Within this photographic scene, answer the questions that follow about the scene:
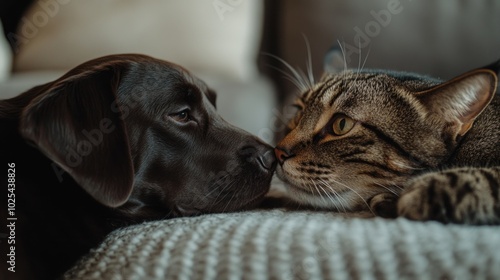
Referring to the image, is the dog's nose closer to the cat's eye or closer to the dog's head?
the dog's head

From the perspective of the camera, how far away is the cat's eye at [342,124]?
1067mm

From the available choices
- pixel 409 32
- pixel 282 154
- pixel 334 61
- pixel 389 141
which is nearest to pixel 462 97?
pixel 389 141

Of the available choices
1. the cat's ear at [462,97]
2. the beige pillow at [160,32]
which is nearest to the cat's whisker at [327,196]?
the cat's ear at [462,97]

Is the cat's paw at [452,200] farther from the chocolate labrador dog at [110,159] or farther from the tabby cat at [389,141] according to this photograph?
the chocolate labrador dog at [110,159]

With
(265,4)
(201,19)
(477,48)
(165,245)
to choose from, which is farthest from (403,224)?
(265,4)

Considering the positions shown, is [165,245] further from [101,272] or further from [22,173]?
[22,173]

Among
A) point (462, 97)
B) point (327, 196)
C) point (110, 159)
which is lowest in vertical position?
point (327, 196)

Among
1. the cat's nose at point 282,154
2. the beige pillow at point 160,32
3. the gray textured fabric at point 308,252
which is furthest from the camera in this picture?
the beige pillow at point 160,32

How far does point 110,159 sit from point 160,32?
131 centimetres

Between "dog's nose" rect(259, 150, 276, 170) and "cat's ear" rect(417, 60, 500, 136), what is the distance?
1.15ft

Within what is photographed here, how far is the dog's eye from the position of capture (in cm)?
106

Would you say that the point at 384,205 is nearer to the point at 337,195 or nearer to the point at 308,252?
the point at 337,195

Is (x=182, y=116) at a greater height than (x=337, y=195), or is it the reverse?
(x=182, y=116)

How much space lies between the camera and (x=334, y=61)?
147 cm
